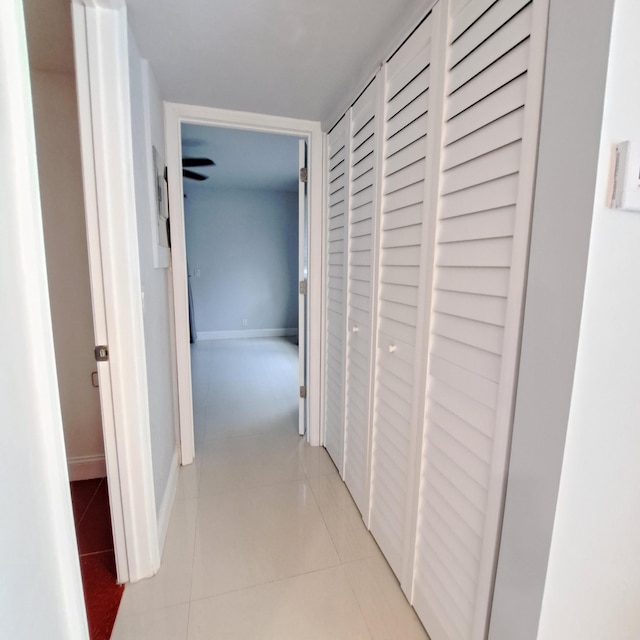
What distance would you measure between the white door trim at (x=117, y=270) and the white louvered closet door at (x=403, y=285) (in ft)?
2.98

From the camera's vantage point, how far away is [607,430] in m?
0.68

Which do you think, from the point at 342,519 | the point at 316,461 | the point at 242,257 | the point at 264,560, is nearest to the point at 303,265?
the point at 316,461

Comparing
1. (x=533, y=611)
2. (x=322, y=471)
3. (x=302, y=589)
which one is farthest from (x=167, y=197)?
(x=533, y=611)

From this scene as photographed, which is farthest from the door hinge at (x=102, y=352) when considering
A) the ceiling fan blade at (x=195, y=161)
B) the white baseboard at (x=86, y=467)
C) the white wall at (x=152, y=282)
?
the ceiling fan blade at (x=195, y=161)

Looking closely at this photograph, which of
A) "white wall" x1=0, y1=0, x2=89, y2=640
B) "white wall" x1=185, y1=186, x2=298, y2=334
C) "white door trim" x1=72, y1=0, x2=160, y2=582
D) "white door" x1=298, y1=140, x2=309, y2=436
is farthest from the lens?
"white wall" x1=185, y1=186, x2=298, y2=334

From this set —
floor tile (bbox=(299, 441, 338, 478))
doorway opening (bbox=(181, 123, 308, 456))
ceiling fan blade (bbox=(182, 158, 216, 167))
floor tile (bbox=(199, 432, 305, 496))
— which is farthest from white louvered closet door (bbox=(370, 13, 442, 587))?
ceiling fan blade (bbox=(182, 158, 216, 167))

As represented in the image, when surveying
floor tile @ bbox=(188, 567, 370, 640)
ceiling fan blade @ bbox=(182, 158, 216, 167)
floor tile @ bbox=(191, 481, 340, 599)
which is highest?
ceiling fan blade @ bbox=(182, 158, 216, 167)

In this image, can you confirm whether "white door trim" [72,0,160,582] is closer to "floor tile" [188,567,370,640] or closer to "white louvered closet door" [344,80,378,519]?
"floor tile" [188,567,370,640]

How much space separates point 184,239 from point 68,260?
1.94 ft

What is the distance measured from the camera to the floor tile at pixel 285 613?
1.17m

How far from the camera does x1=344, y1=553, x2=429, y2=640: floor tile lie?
3.85 ft

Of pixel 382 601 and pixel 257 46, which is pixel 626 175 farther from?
pixel 382 601

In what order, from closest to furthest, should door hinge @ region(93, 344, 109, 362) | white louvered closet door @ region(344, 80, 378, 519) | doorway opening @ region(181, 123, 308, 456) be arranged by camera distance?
door hinge @ region(93, 344, 109, 362) → white louvered closet door @ region(344, 80, 378, 519) → doorway opening @ region(181, 123, 308, 456)

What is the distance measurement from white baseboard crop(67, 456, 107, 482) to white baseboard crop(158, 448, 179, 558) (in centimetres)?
40
